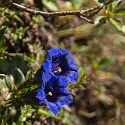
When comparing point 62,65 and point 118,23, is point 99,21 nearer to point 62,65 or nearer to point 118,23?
point 118,23

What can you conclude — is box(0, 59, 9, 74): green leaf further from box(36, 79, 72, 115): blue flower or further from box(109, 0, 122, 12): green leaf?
box(109, 0, 122, 12): green leaf

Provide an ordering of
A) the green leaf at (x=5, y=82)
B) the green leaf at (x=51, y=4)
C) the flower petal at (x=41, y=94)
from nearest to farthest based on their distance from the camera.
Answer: the flower petal at (x=41, y=94) → the green leaf at (x=5, y=82) → the green leaf at (x=51, y=4)

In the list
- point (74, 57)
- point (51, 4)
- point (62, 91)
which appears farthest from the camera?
point (74, 57)

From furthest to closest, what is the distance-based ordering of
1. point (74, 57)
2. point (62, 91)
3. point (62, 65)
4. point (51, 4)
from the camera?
point (74, 57) < point (51, 4) < point (62, 65) < point (62, 91)

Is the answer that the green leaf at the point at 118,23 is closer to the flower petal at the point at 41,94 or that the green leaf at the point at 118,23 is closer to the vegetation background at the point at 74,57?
the vegetation background at the point at 74,57

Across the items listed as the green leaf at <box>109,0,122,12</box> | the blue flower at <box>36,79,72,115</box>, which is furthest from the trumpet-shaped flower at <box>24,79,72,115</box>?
the green leaf at <box>109,0,122,12</box>

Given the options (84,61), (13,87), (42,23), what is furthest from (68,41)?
(13,87)

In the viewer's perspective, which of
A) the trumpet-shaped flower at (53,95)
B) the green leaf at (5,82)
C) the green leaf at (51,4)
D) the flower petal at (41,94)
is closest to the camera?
the flower petal at (41,94)

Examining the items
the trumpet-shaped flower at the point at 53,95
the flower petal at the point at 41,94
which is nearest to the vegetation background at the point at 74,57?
the trumpet-shaped flower at the point at 53,95

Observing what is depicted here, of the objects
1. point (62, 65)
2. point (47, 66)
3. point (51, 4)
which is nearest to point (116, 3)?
point (62, 65)
